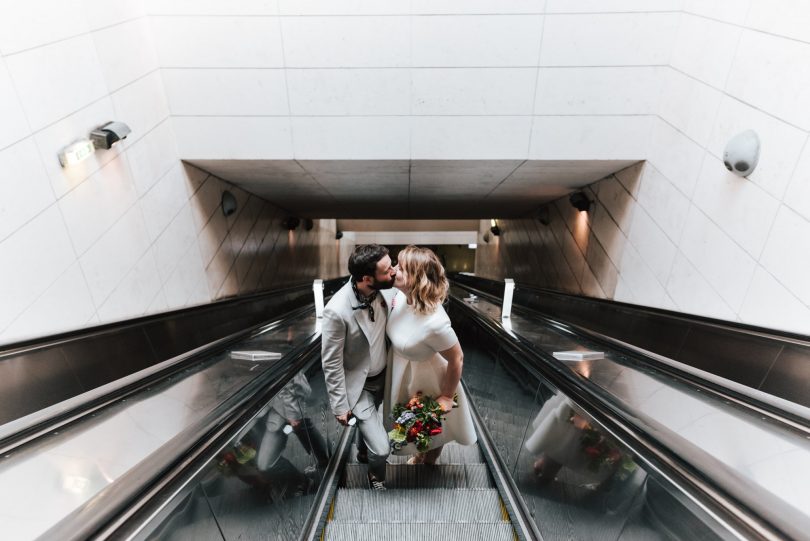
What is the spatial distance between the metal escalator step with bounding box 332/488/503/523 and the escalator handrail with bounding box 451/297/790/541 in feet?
3.37

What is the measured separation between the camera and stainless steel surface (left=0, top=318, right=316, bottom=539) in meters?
0.89

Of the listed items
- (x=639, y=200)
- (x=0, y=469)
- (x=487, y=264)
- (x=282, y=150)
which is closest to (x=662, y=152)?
(x=639, y=200)

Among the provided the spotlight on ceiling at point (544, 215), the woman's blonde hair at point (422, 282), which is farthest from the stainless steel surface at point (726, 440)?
the spotlight on ceiling at point (544, 215)

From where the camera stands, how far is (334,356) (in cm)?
193

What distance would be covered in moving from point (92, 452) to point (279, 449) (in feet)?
2.20

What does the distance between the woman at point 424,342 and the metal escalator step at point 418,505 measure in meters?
0.29

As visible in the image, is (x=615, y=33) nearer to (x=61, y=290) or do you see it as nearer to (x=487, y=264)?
(x=61, y=290)

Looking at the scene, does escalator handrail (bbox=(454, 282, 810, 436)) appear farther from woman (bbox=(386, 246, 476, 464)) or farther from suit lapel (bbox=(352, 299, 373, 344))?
suit lapel (bbox=(352, 299, 373, 344))

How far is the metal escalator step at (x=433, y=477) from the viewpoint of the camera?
8.12 ft

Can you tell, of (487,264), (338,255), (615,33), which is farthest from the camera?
(338,255)

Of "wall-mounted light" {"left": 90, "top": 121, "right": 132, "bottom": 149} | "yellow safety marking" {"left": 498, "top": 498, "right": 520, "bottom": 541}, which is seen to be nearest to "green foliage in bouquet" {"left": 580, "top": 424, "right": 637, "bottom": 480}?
"yellow safety marking" {"left": 498, "top": 498, "right": 520, "bottom": 541}

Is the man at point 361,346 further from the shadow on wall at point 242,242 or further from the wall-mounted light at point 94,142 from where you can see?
the shadow on wall at point 242,242

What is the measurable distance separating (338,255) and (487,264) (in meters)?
7.71

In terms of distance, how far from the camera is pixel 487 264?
1611 centimetres
